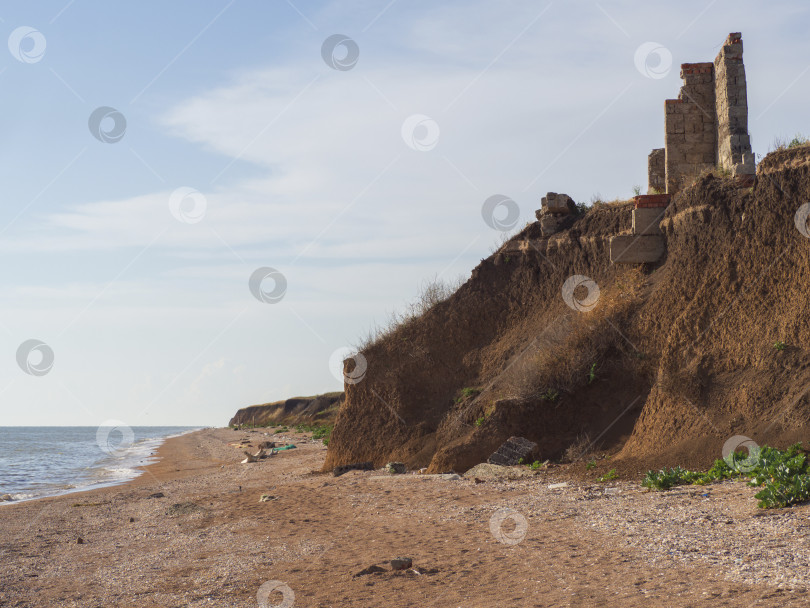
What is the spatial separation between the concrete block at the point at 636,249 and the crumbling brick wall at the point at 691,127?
1824 mm

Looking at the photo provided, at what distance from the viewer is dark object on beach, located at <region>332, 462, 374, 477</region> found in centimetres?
1659

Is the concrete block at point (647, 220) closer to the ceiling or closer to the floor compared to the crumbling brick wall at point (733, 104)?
closer to the floor

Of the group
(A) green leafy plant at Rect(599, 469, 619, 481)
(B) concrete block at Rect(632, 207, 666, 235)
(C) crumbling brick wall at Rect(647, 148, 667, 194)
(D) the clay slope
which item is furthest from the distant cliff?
(A) green leafy plant at Rect(599, 469, 619, 481)

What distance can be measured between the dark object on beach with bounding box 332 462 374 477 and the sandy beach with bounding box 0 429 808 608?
2.34 meters

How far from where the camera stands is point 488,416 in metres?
15.4

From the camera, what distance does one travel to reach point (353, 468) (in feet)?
55.0

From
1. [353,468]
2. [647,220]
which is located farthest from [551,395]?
[353,468]

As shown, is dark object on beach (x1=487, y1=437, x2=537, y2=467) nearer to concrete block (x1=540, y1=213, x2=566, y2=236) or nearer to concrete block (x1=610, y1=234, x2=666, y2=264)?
concrete block (x1=610, y1=234, x2=666, y2=264)

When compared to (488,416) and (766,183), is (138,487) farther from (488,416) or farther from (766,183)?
(766,183)

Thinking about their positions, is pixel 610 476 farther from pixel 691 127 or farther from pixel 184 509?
pixel 691 127

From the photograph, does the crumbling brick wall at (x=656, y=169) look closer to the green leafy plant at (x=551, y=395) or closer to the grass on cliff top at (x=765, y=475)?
the green leafy plant at (x=551, y=395)

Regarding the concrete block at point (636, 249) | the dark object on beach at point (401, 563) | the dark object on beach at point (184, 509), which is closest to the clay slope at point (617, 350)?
the concrete block at point (636, 249)

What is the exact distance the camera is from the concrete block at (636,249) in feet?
53.8

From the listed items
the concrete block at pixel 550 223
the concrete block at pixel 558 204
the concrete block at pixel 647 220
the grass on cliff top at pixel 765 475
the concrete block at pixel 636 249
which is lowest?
the grass on cliff top at pixel 765 475
